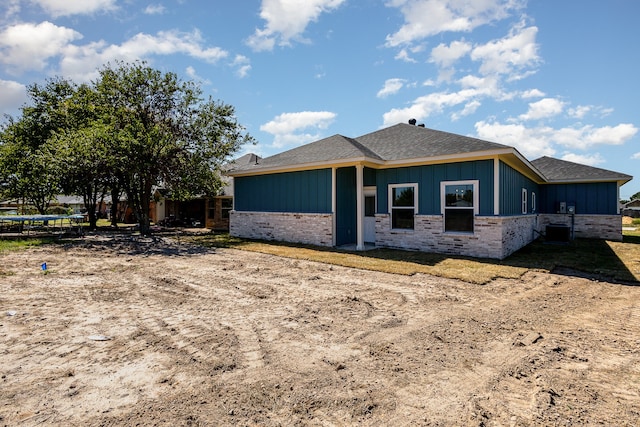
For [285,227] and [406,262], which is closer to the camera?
[406,262]

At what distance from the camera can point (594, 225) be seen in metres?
16.2

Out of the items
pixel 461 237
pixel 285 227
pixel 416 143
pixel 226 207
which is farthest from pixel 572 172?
pixel 226 207

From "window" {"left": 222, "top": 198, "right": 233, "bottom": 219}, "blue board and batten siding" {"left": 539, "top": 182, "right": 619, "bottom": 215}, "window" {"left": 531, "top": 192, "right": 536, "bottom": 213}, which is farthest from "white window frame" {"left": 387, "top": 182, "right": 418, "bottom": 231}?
"window" {"left": 222, "top": 198, "right": 233, "bottom": 219}

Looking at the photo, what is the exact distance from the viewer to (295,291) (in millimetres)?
6363

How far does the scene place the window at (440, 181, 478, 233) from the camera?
1041 centimetres

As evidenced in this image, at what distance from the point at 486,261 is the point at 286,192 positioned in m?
8.42

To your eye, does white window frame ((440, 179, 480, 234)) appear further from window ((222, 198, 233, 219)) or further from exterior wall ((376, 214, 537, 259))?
window ((222, 198, 233, 219))

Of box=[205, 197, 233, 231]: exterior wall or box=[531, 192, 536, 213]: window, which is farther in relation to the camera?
box=[205, 197, 233, 231]: exterior wall

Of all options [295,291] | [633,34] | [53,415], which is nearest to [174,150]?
[295,291]

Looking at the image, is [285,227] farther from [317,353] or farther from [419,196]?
[317,353]

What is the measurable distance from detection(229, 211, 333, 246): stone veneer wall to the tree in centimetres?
327

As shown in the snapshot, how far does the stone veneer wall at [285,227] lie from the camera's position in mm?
12938

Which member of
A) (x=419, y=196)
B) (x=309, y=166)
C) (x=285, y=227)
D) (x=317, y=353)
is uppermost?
(x=309, y=166)

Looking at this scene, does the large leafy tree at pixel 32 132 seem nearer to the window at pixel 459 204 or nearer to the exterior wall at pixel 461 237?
the exterior wall at pixel 461 237
